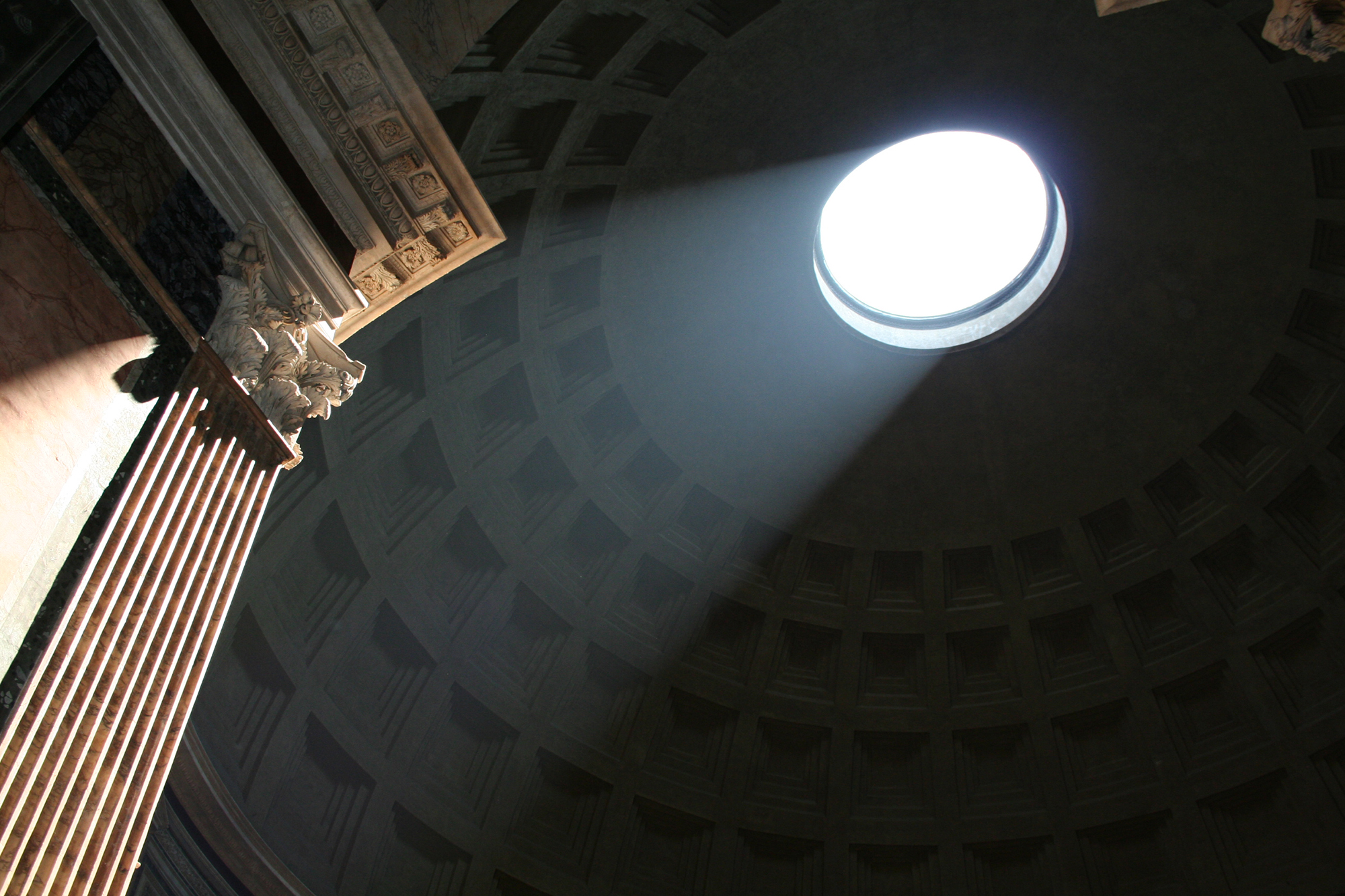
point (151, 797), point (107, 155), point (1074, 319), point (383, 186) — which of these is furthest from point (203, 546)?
point (1074, 319)

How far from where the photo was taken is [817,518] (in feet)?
67.5

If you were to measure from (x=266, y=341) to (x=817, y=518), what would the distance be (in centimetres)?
1430

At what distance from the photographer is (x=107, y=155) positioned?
6836 millimetres

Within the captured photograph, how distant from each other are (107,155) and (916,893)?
17.8 meters

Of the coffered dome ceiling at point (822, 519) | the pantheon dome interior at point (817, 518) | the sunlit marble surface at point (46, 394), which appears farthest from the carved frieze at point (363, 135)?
the coffered dome ceiling at point (822, 519)

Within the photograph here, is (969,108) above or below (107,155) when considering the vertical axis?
above

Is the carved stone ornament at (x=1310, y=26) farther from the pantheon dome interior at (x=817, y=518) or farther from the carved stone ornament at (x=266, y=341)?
the pantheon dome interior at (x=817, y=518)

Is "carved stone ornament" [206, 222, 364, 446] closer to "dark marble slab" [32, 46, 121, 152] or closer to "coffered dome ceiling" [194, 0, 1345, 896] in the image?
"dark marble slab" [32, 46, 121, 152]

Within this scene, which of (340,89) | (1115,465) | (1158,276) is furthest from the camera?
(1115,465)

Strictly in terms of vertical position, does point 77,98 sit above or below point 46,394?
above

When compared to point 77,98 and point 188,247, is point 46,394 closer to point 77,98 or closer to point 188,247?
point 188,247

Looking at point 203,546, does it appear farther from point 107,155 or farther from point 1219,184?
point 1219,184

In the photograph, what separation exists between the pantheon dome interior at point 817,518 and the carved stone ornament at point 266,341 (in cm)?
564

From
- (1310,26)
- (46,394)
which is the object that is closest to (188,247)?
(46,394)
